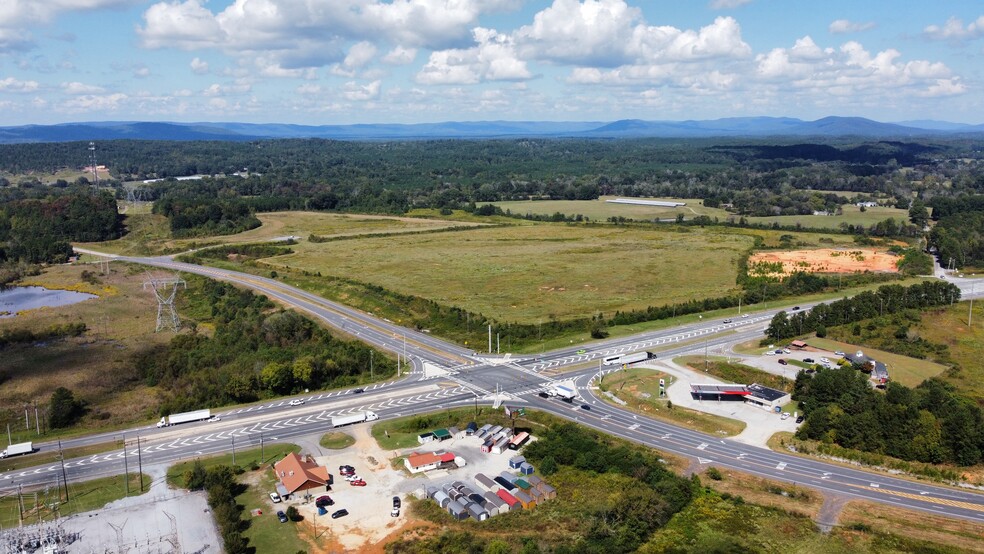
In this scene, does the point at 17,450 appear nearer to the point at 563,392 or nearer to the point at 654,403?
the point at 563,392

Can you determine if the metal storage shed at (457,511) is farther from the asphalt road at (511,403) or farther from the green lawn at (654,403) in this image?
the green lawn at (654,403)

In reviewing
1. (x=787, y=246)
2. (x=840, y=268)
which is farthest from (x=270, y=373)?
(x=787, y=246)

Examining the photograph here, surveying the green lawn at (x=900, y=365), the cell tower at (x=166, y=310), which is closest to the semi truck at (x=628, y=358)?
the green lawn at (x=900, y=365)

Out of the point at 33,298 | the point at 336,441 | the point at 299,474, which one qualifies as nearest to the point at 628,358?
the point at 336,441

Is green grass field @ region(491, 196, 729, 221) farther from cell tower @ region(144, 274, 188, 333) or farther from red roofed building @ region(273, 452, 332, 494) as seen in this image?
red roofed building @ region(273, 452, 332, 494)

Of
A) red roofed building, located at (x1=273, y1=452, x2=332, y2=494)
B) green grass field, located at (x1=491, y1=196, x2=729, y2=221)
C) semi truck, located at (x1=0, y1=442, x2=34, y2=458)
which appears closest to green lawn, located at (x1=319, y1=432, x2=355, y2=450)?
red roofed building, located at (x1=273, y1=452, x2=332, y2=494)
